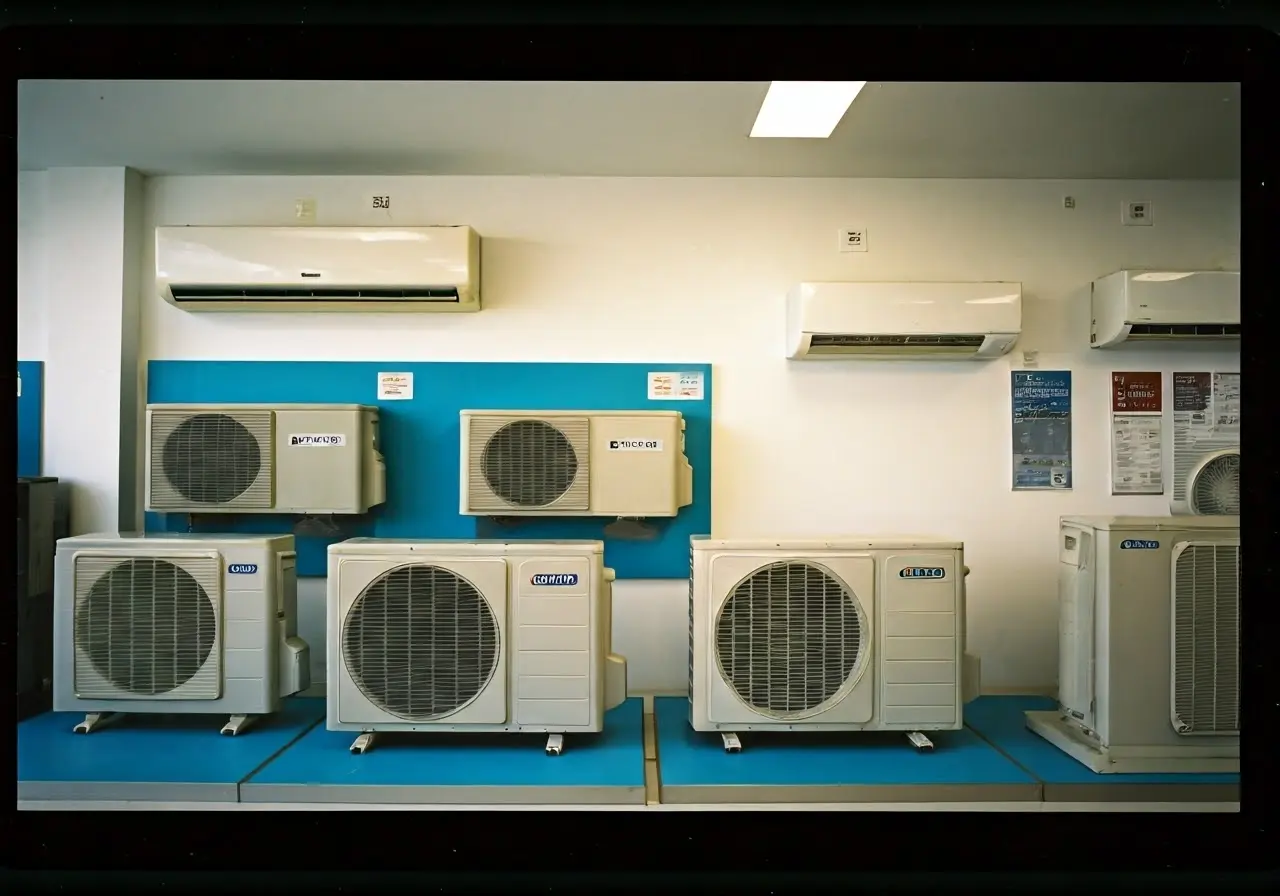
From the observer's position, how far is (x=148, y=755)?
253 cm

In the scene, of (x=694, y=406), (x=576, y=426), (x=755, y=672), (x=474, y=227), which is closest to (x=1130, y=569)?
(x=755, y=672)

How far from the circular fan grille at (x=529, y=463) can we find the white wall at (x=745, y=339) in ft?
1.45

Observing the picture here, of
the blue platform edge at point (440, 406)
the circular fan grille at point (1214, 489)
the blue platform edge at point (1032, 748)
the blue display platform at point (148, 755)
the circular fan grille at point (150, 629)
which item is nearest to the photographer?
the blue display platform at point (148, 755)

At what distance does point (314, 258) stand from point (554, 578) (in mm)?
1657

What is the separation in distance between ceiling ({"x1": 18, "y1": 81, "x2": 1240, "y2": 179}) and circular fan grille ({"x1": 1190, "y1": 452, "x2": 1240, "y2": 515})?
1.23 meters

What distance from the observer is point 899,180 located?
348cm

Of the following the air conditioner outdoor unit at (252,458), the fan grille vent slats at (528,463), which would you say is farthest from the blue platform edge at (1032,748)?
the air conditioner outdoor unit at (252,458)

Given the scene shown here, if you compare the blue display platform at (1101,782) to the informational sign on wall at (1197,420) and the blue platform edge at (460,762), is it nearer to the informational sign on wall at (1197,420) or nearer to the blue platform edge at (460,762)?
the blue platform edge at (460,762)

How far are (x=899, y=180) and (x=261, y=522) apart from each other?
3.11 metres

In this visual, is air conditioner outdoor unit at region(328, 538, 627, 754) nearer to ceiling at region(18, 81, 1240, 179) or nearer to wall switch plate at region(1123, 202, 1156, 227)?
ceiling at region(18, 81, 1240, 179)

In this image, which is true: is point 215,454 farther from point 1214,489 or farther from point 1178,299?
point 1214,489

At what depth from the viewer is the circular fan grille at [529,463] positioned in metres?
3.16

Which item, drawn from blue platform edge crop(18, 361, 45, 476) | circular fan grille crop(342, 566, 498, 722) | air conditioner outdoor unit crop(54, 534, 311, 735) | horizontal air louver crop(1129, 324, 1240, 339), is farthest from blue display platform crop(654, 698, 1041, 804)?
blue platform edge crop(18, 361, 45, 476)
